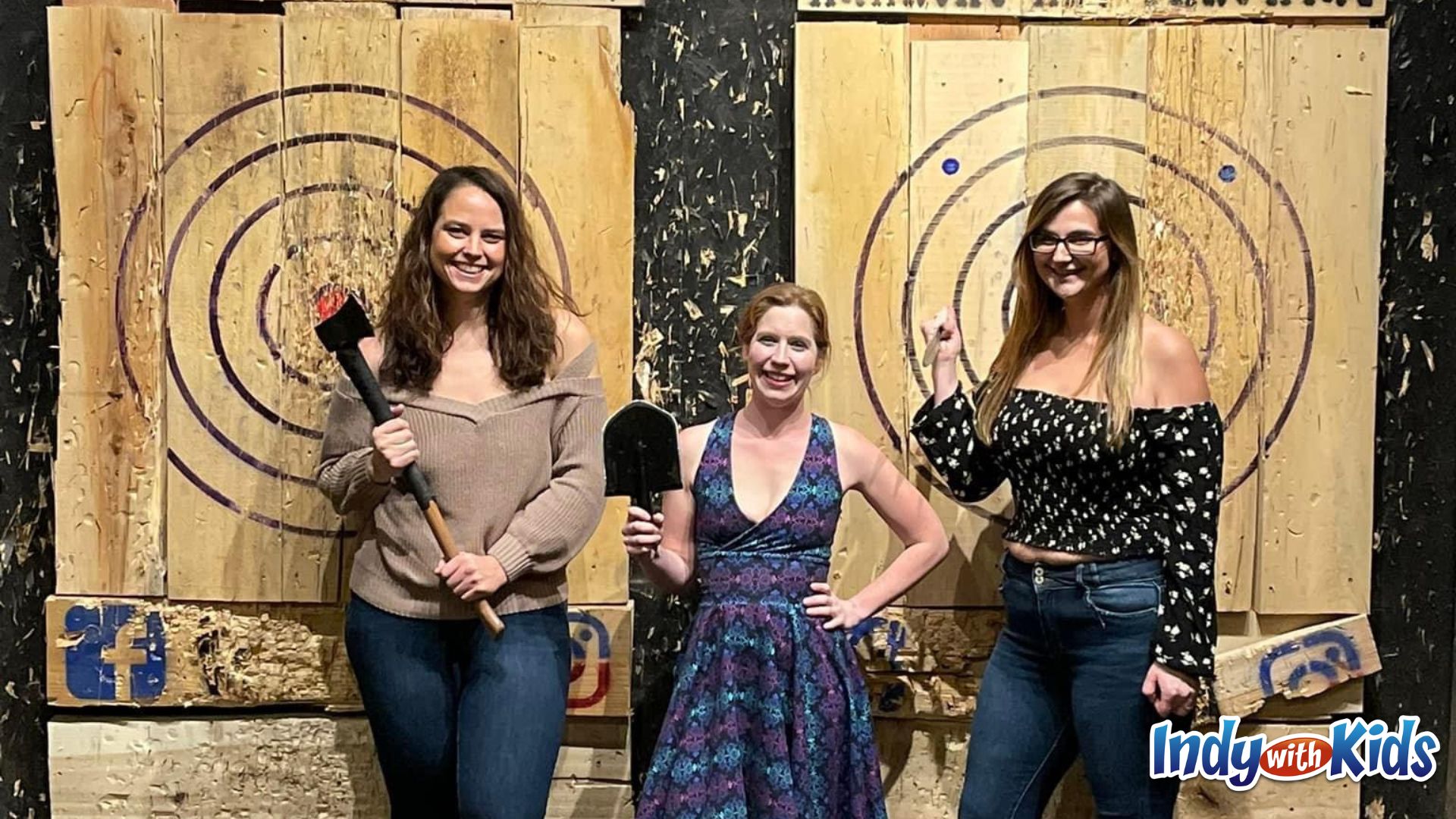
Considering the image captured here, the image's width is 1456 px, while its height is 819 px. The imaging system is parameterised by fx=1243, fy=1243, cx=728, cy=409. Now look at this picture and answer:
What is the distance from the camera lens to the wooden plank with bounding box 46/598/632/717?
271 cm

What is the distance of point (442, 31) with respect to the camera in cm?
268

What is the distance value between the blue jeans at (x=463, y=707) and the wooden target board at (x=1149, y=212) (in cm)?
81

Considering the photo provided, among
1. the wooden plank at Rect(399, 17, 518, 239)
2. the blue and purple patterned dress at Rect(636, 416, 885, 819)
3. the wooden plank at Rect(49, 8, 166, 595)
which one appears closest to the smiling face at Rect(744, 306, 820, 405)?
the blue and purple patterned dress at Rect(636, 416, 885, 819)

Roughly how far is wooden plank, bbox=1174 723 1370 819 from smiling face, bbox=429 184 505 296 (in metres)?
1.93

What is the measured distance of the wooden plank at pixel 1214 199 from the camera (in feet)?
8.85

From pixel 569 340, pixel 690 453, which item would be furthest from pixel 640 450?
pixel 569 340

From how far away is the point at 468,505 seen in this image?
7.26ft

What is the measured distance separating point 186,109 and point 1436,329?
279 cm

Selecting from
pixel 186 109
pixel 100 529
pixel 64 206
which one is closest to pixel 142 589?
pixel 100 529

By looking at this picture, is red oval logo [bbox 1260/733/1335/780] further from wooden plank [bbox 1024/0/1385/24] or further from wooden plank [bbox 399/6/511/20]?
wooden plank [bbox 399/6/511/20]

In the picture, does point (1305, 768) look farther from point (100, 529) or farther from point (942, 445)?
point (100, 529)

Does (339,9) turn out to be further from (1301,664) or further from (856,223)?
(1301,664)

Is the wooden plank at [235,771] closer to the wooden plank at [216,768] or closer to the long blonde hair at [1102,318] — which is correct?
the wooden plank at [216,768]

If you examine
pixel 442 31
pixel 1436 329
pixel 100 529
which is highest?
pixel 442 31
